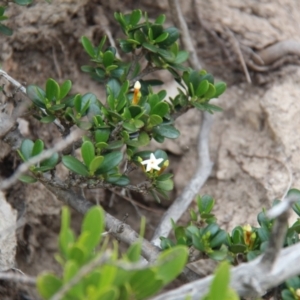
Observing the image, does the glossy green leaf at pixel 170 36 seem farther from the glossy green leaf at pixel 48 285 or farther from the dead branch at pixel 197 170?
the glossy green leaf at pixel 48 285

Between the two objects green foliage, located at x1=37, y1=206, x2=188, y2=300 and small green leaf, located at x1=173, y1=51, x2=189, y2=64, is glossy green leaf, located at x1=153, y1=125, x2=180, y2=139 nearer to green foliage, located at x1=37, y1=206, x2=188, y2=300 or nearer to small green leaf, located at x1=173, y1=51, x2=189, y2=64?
small green leaf, located at x1=173, y1=51, x2=189, y2=64

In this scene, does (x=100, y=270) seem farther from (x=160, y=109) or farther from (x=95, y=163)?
(x=160, y=109)

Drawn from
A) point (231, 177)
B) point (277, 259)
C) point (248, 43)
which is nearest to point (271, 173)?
point (231, 177)

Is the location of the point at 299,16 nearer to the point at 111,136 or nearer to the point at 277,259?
the point at 111,136

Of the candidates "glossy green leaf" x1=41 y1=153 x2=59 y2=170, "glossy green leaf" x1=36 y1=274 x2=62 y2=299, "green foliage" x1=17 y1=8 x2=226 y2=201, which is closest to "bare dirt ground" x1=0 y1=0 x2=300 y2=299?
"green foliage" x1=17 y1=8 x2=226 y2=201

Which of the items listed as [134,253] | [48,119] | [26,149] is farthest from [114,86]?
[134,253]

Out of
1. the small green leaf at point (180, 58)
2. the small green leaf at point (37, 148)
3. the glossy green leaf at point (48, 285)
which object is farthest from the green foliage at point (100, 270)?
the small green leaf at point (180, 58)
